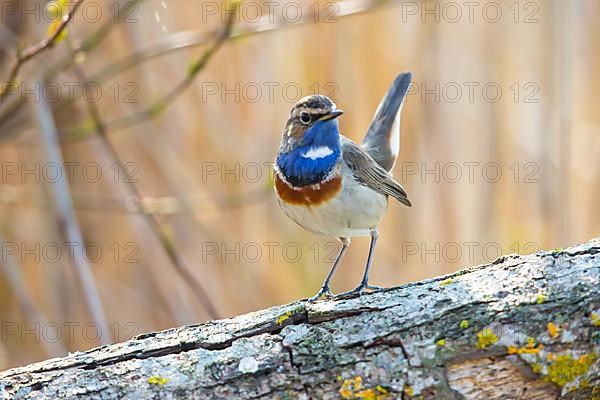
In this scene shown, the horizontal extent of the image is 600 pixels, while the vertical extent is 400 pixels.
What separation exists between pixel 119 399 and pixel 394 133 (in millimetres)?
1809

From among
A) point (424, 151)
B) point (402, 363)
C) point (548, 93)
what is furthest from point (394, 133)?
point (402, 363)

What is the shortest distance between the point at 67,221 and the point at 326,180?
0.96 m

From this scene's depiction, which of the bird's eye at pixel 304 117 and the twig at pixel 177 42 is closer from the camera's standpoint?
the bird's eye at pixel 304 117

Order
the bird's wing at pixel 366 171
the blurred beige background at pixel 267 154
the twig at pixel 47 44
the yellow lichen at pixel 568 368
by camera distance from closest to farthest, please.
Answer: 1. the yellow lichen at pixel 568 368
2. the twig at pixel 47 44
3. the bird's wing at pixel 366 171
4. the blurred beige background at pixel 267 154

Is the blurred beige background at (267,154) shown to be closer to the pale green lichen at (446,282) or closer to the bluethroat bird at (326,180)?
the bluethroat bird at (326,180)

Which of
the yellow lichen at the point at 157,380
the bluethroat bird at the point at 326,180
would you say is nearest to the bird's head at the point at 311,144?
the bluethroat bird at the point at 326,180

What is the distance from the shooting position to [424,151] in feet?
12.1

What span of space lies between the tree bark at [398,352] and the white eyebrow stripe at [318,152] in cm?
96

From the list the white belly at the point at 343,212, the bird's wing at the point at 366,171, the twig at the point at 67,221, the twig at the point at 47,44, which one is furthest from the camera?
the twig at the point at 67,221

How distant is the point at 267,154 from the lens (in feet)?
12.2

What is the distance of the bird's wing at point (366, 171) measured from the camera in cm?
274

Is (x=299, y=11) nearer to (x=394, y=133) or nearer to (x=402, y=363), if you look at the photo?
(x=394, y=133)

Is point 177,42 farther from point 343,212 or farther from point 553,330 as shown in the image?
A: point 553,330

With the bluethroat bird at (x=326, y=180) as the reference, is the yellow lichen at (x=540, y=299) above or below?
below
